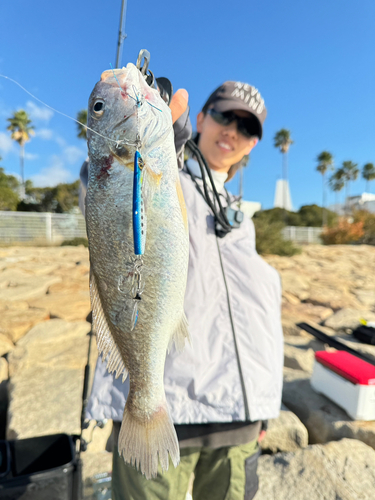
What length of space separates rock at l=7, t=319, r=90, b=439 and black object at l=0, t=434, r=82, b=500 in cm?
33

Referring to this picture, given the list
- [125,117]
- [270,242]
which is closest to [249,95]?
[125,117]

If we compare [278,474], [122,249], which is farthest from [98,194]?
[278,474]

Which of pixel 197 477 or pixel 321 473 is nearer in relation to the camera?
pixel 197 477

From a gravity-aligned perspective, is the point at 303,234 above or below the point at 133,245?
below

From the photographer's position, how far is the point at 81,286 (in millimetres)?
6598

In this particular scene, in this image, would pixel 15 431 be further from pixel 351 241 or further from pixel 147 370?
pixel 351 241

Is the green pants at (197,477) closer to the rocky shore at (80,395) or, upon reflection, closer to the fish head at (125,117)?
the rocky shore at (80,395)

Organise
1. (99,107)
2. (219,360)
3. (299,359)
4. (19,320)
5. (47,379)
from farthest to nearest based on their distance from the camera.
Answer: (19,320) → (299,359) → (47,379) → (219,360) → (99,107)

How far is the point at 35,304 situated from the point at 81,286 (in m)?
1.32

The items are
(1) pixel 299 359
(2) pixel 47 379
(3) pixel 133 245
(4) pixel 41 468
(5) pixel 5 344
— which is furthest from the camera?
(1) pixel 299 359

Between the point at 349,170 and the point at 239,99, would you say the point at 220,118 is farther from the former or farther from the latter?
the point at 349,170

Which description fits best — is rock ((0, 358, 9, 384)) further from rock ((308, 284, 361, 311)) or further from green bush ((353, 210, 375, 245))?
green bush ((353, 210, 375, 245))

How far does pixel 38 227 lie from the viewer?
18078 mm

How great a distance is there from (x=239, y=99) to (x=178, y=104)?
28.6 inches
